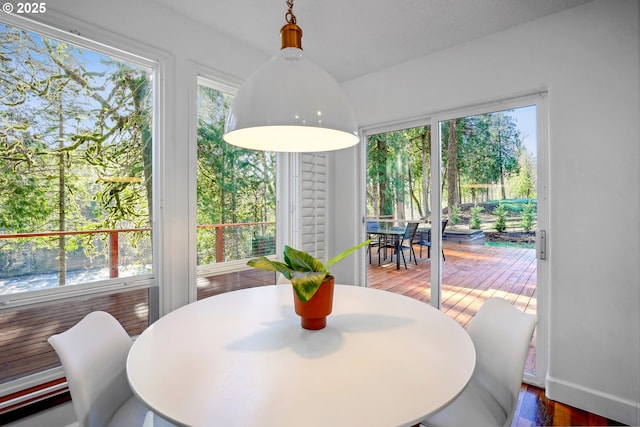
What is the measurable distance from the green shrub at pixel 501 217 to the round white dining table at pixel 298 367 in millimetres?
1404

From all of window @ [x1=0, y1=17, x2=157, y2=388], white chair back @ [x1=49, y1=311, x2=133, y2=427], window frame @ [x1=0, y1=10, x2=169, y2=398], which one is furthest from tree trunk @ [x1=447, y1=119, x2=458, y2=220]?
white chair back @ [x1=49, y1=311, x2=133, y2=427]

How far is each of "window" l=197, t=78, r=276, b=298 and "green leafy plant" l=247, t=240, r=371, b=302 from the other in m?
1.37

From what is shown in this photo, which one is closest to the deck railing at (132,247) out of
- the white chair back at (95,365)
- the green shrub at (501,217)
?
the white chair back at (95,365)

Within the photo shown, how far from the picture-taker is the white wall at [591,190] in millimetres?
1766

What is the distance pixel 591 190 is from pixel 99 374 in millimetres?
2734

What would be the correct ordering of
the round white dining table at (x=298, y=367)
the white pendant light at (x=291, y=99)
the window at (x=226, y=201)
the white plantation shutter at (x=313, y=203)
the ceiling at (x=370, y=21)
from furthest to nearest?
the white plantation shutter at (x=313, y=203) → the window at (x=226, y=201) → the ceiling at (x=370, y=21) → the white pendant light at (x=291, y=99) → the round white dining table at (x=298, y=367)

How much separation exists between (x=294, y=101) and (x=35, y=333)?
2.09 meters

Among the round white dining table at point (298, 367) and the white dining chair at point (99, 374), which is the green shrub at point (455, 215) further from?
the white dining chair at point (99, 374)

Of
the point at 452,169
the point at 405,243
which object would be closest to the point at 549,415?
the point at 405,243

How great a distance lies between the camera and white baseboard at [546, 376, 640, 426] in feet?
5.76

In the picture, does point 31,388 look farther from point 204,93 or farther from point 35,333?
point 204,93

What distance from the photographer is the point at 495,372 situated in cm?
124

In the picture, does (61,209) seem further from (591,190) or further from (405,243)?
(591,190)

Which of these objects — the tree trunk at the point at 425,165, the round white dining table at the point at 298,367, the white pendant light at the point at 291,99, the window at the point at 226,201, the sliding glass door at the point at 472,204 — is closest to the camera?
the round white dining table at the point at 298,367
